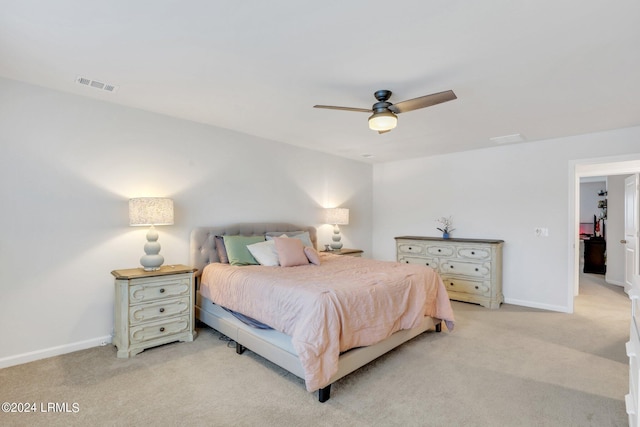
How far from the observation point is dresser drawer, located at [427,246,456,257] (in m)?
4.99

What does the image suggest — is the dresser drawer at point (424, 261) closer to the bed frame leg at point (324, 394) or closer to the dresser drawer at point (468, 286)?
the dresser drawer at point (468, 286)

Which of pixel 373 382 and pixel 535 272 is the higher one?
pixel 535 272

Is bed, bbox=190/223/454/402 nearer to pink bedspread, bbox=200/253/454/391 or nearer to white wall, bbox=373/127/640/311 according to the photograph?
pink bedspread, bbox=200/253/454/391

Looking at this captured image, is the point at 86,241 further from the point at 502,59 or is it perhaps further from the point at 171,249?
the point at 502,59

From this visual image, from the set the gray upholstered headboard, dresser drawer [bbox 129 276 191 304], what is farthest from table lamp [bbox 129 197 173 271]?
the gray upholstered headboard

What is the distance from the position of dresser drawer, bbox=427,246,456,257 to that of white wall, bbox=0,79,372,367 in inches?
126

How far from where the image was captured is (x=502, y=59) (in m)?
2.29

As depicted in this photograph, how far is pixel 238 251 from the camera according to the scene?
12.2 feet

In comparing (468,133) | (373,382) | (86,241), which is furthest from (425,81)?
(86,241)

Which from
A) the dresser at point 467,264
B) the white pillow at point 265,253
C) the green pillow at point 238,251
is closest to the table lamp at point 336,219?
the dresser at point 467,264

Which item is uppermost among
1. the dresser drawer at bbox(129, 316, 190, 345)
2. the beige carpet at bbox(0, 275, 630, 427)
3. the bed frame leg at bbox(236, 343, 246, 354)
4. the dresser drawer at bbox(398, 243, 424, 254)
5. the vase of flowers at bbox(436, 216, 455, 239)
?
the vase of flowers at bbox(436, 216, 455, 239)

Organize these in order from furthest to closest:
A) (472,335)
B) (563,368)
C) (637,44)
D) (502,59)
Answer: (472,335)
(563,368)
(502,59)
(637,44)

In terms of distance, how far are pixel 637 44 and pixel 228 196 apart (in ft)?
13.3

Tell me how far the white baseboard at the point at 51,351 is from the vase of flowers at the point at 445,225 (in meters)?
4.89
